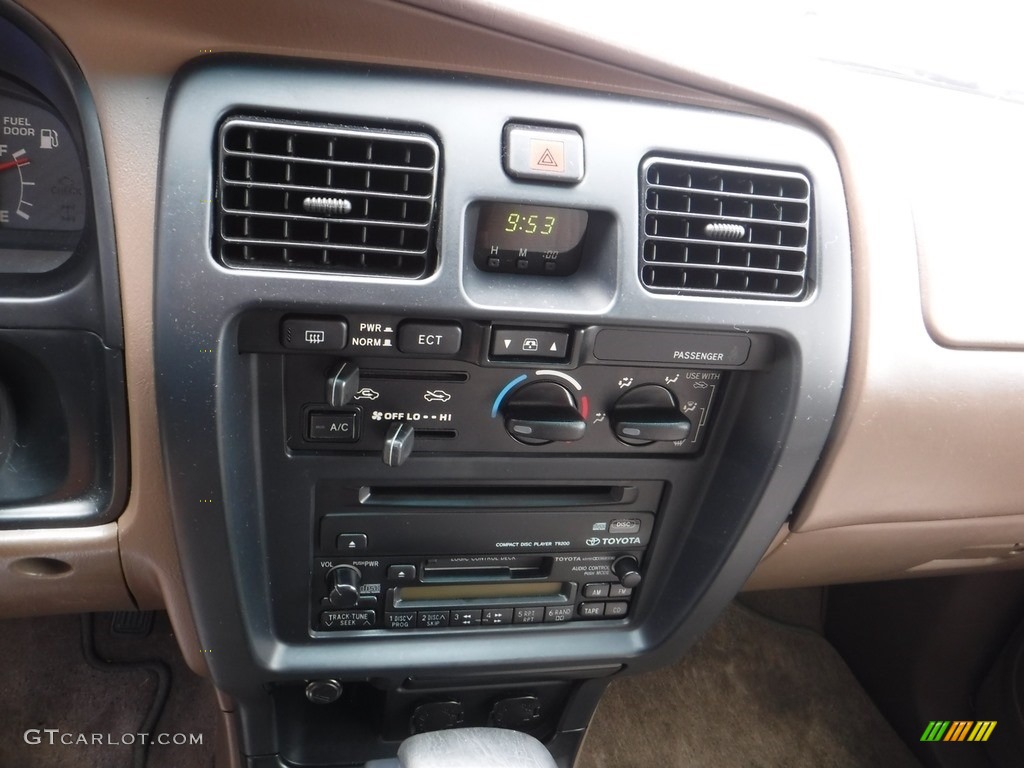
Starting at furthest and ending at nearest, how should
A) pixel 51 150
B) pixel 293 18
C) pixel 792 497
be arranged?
pixel 792 497, pixel 51 150, pixel 293 18

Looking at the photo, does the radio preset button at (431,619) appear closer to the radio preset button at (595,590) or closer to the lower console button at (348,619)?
the lower console button at (348,619)

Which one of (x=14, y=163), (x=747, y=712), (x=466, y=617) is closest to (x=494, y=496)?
(x=466, y=617)

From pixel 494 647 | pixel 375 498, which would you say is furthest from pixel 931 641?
pixel 375 498

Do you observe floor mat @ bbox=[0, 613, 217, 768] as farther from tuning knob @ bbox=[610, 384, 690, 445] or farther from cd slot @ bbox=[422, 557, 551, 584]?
tuning knob @ bbox=[610, 384, 690, 445]

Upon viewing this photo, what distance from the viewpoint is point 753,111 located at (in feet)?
2.83

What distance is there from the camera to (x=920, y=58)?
1.22 metres

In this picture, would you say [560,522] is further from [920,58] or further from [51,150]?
[920,58]

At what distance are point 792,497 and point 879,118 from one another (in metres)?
0.50

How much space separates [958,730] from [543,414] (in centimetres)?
166

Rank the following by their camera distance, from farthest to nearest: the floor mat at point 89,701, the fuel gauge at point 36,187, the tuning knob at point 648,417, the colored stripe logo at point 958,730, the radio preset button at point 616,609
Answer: the colored stripe logo at point 958,730, the floor mat at point 89,701, the radio preset button at point 616,609, the tuning knob at point 648,417, the fuel gauge at point 36,187

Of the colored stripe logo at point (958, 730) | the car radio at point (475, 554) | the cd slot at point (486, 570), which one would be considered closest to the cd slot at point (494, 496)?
the car radio at point (475, 554)

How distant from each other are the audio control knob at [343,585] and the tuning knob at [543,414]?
1.03 feet

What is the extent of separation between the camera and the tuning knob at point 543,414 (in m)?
0.87

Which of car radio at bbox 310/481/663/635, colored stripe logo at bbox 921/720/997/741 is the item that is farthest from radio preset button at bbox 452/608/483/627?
colored stripe logo at bbox 921/720/997/741
